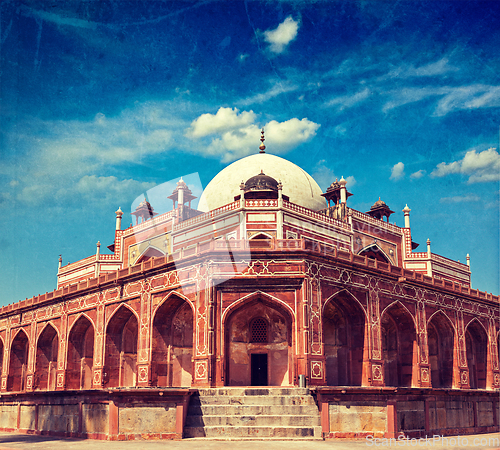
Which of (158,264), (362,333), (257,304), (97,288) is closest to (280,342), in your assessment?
(257,304)

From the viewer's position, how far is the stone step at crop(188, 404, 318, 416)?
58.7 ft

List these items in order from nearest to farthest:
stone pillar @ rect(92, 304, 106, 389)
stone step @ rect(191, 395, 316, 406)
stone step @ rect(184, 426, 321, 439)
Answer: stone step @ rect(184, 426, 321, 439) < stone step @ rect(191, 395, 316, 406) < stone pillar @ rect(92, 304, 106, 389)

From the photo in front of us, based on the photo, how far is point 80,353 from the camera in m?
30.5

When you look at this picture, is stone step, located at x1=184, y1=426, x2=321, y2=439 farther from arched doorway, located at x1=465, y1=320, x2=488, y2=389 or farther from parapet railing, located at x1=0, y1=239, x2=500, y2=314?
arched doorway, located at x1=465, y1=320, x2=488, y2=389

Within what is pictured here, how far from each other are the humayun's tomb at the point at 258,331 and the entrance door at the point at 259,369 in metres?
0.08

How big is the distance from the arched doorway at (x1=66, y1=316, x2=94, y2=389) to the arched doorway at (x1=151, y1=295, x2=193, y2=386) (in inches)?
264

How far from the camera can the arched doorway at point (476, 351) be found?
3144 centimetres

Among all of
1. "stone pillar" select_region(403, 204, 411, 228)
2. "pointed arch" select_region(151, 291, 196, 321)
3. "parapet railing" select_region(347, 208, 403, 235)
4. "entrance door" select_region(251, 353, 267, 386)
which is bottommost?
"entrance door" select_region(251, 353, 267, 386)

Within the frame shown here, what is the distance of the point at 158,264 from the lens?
977 inches

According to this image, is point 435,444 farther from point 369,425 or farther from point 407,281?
point 407,281

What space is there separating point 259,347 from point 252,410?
5.28 meters

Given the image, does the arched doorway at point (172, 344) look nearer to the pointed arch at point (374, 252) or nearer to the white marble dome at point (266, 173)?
the white marble dome at point (266, 173)

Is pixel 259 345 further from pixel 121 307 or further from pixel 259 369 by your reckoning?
pixel 121 307

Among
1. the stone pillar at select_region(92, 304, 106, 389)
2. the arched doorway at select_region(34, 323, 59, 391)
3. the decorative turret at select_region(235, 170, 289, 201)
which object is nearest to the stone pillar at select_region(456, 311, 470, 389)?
the decorative turret at select_region(235, 170, 289, 201)
